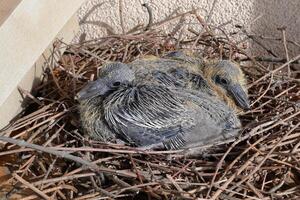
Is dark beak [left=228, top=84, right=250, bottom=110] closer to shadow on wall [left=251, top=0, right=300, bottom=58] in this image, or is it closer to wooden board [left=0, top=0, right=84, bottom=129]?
shadow on wall [left=251, top=0, right=300, bottom=58]

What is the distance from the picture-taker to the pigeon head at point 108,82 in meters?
1.73

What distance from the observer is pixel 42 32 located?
76.0 inches

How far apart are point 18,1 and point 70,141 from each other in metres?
0.42

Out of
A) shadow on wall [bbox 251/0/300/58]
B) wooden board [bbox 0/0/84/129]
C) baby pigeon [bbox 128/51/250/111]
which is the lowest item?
wooden board [bbox 0/0/84/129]

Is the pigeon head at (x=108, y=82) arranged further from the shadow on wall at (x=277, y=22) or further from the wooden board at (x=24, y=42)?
the shadow on wall at (x=277, y=22)

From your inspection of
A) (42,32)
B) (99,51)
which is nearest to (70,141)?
(42,32)

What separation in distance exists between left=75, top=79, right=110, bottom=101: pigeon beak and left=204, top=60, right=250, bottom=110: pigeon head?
31 centimetres

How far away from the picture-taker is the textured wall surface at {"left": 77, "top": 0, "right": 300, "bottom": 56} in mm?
2207

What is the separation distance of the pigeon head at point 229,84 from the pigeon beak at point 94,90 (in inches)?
12.2

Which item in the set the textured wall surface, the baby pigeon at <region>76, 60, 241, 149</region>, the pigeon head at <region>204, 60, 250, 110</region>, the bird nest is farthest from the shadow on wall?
the baby pigeon at <region>76, 60, 241, 149</region>

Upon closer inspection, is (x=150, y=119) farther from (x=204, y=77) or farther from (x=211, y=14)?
(x=211, y=14)

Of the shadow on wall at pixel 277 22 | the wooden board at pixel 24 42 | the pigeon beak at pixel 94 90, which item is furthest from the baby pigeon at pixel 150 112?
the shadow on wall at pixel 277 22

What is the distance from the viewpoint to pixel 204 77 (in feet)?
6.02

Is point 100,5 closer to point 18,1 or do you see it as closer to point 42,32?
point 42,32
